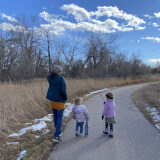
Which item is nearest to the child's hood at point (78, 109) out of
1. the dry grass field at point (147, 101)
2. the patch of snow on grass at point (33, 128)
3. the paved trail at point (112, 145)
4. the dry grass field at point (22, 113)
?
the paved trail at point (112, 145)

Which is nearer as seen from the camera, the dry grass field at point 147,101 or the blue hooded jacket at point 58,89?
the blue hooded jacket at point 58,89

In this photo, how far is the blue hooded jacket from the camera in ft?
11.3

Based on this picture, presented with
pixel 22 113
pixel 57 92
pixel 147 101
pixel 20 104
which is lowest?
pixel 147 101

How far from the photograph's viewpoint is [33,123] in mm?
4840

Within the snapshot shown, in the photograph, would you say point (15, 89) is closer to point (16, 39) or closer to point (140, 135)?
point (140, 135)

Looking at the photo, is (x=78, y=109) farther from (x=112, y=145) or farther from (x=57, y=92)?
(x=112, y=145)

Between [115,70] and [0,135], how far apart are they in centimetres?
3587

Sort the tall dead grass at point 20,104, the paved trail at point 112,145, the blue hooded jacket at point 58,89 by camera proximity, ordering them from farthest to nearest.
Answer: the tall dead grass at point 20,104
the blue hooded jacket at point 58,89
the paved trail at point 112,145

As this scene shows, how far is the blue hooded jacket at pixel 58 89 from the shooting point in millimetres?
3446

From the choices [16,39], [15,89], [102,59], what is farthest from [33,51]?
[15,89]

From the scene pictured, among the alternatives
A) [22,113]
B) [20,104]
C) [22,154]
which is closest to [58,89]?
[22,154]

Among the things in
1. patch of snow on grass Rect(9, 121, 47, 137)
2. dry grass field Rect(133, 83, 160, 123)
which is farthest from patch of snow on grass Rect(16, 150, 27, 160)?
dry grass field Rect(133, 83, 160, 123)

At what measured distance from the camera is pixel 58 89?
3.49 m

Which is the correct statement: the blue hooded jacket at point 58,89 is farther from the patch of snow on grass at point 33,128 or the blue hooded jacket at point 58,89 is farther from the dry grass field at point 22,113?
the patch of snow on grass at point 33,128
